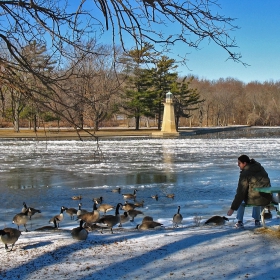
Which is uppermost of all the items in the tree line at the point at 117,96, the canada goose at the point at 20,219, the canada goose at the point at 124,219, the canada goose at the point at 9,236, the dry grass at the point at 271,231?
the tree line at the point at 117,96

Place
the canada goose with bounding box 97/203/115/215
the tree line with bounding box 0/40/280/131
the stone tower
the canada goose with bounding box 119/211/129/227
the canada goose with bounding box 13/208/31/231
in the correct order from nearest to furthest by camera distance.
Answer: the tree line with bounding box 0/40/280/131
the canada goose with bounding box 13/208/31/231
the canada goose with bounding box 119/211/129/227
the canada goose with bounding box 97/203/115/215
the stone tower

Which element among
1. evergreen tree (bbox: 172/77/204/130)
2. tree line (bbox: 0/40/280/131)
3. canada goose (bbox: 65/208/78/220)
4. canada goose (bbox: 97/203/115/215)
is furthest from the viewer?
evergreen tree (bbox: 172/77/204/130)

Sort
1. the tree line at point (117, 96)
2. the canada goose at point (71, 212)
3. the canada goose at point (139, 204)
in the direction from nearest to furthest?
1. the tree line at point (117, 96)
2. the canada goose at point (71, 212)
3. the canada goose at point (139, 204)

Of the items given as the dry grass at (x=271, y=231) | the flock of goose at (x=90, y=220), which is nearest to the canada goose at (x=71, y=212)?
the flock of goose at (x=90, y=220)

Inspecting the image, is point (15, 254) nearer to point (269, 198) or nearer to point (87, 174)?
point (269, 198)

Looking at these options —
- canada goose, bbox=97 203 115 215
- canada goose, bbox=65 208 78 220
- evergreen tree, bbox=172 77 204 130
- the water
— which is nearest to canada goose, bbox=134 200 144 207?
the water

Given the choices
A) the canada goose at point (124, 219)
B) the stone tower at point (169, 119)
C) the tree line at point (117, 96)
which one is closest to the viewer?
the tree line at point (117, 96)

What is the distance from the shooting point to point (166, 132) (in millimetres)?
47812

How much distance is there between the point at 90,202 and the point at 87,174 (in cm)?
507

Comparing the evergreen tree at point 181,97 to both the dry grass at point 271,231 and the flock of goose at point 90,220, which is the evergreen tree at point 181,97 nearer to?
the flock of goose at point 90,220

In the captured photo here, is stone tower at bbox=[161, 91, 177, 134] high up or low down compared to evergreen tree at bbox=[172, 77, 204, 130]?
down

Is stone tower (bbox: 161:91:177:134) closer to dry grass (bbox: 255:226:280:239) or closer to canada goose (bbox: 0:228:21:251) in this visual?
dry grass (bbox: 255:226:280:239)

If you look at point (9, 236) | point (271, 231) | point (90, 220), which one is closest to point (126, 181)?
point (90, 220)

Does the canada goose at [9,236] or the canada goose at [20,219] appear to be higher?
the canada goose at [9,236]
